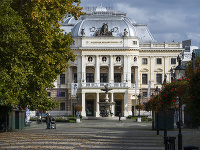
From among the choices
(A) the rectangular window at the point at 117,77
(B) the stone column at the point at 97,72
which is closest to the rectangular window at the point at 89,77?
(B) the stone column at the point at 97,72

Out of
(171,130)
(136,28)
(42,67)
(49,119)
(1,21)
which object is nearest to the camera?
(1,21)

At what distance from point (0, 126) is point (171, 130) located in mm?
16439

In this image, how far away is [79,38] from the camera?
106250mm

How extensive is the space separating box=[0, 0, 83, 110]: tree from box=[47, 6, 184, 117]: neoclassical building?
65.1 meters

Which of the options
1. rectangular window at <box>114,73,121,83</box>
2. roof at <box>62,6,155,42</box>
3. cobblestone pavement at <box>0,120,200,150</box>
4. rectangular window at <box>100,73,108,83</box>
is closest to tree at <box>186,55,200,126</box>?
cobblestone pavement at <box>0,120,200,150</box>

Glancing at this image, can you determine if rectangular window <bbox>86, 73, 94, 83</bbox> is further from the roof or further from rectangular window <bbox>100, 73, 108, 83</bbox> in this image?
the roof

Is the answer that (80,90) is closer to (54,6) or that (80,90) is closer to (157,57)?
(157,57)

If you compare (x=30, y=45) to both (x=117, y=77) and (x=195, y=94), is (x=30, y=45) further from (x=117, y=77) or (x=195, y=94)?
(x=117, y=77)

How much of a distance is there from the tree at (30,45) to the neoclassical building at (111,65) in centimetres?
6513

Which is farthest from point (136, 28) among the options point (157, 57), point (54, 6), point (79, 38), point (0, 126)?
point (54, 6)

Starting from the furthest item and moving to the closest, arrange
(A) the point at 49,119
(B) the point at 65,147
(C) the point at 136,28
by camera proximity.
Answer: (C) the point at 136,28, (A) the point at 49,119, (B) the point at 65,147

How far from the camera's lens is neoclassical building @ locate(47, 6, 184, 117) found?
346 ft

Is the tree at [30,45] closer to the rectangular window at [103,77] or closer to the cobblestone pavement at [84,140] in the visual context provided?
the cobblestone pavement at [84,140]

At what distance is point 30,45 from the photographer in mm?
33281
